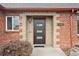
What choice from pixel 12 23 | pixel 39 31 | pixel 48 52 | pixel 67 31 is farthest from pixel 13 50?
pixel 39 31

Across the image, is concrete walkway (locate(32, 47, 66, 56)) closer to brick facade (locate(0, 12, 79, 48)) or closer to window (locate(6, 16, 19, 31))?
brick facade (locate(0, 12, 79, 48))

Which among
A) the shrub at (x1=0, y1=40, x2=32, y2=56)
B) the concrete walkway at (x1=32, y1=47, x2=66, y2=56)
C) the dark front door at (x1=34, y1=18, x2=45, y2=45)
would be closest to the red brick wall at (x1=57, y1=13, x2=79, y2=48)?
the dark front door at (x1=34, y1=18, x2=45, y2=45)

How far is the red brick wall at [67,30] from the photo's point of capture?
54.7 feet

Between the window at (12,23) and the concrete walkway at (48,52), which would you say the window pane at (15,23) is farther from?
the concrete walkway at (48,52)

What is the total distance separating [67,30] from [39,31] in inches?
86.5

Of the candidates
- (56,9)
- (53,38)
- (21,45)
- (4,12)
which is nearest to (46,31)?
(53,38)

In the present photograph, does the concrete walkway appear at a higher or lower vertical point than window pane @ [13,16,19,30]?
lower

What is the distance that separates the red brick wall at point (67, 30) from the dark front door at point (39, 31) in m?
1.47

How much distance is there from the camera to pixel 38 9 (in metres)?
16.0

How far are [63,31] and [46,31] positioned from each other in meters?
1.38

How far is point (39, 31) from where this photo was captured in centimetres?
1769

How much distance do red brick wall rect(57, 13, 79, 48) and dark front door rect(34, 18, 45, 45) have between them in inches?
58.0

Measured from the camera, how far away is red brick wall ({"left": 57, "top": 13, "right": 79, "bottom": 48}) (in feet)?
54.7

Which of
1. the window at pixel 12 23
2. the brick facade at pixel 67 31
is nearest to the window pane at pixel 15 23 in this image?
the window at pixel 12 23
